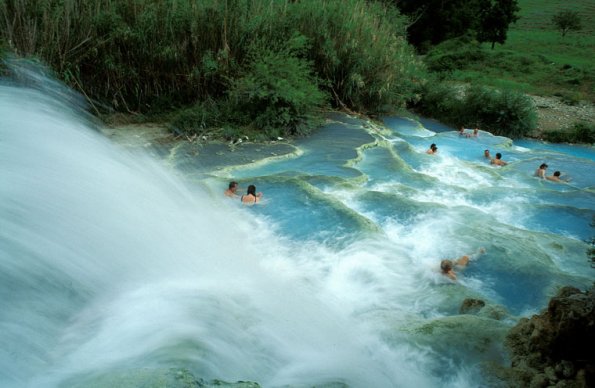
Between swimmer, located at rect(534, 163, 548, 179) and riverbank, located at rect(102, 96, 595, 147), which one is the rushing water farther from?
swimmer, located at rect(534, 163, 548, 179)

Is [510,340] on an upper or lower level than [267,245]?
upper

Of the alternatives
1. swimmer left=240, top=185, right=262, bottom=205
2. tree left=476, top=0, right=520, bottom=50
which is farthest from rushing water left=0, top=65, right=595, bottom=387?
tree left=476, top=0, right=520, bottom=50

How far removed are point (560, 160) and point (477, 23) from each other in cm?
1954

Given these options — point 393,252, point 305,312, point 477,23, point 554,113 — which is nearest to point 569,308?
point 305,312

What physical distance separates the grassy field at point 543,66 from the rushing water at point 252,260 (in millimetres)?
12268

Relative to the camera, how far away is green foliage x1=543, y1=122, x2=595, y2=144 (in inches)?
583

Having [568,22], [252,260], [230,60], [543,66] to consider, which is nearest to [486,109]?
[230,60]

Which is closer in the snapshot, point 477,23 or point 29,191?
point 29,191

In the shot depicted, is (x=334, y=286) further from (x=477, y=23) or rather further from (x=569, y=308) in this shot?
(x=477, y=23)

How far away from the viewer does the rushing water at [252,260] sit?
→ 3.49 meters

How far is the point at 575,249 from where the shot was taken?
6227mm

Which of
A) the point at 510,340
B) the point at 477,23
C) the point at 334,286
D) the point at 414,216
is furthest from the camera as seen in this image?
the point at 477,23

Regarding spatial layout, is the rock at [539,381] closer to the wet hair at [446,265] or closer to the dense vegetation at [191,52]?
the wet hair at [446,265]

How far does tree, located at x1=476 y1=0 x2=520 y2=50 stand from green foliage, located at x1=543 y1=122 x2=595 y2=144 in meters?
13.8
